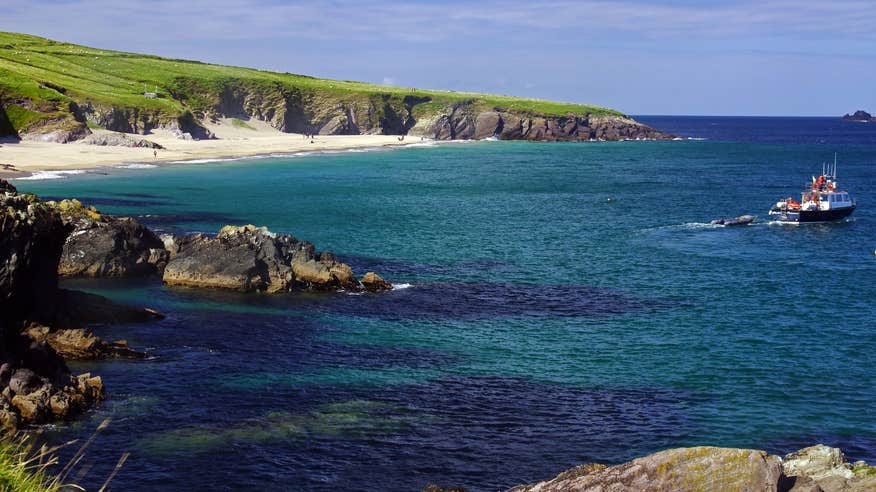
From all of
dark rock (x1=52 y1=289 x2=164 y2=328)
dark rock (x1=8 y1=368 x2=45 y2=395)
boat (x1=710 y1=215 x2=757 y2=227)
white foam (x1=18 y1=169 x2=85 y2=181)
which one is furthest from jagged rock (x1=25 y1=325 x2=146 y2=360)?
white foam (x1=18 y1=169 x2=85 y2=181)

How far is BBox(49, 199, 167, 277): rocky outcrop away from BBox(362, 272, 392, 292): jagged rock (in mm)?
15048

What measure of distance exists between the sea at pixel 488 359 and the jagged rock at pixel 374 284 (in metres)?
1.62

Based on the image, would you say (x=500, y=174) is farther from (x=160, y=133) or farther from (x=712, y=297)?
(x=712, y=297)

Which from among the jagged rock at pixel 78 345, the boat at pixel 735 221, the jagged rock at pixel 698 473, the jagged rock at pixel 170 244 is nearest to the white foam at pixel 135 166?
the jagged rock at pixel 170 244

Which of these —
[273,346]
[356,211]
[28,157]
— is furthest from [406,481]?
[28,157]

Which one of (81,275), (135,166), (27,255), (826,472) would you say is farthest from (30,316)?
(135,166)

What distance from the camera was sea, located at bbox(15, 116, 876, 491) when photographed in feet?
102

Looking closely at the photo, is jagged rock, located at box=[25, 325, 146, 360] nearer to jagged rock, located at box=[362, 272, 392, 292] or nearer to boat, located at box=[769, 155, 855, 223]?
jagged rock, located at box=[362, 272, 392, 292]

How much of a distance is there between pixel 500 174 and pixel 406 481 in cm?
13212

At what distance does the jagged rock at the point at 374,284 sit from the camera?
57.4 metres

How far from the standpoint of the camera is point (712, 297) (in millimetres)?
57844

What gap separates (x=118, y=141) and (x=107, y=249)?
103 metres

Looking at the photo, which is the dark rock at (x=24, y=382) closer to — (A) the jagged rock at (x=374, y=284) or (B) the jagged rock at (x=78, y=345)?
(B) the jagged rock at (x=78, y=345)

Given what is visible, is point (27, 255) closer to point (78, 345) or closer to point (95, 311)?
point (78, 345)
